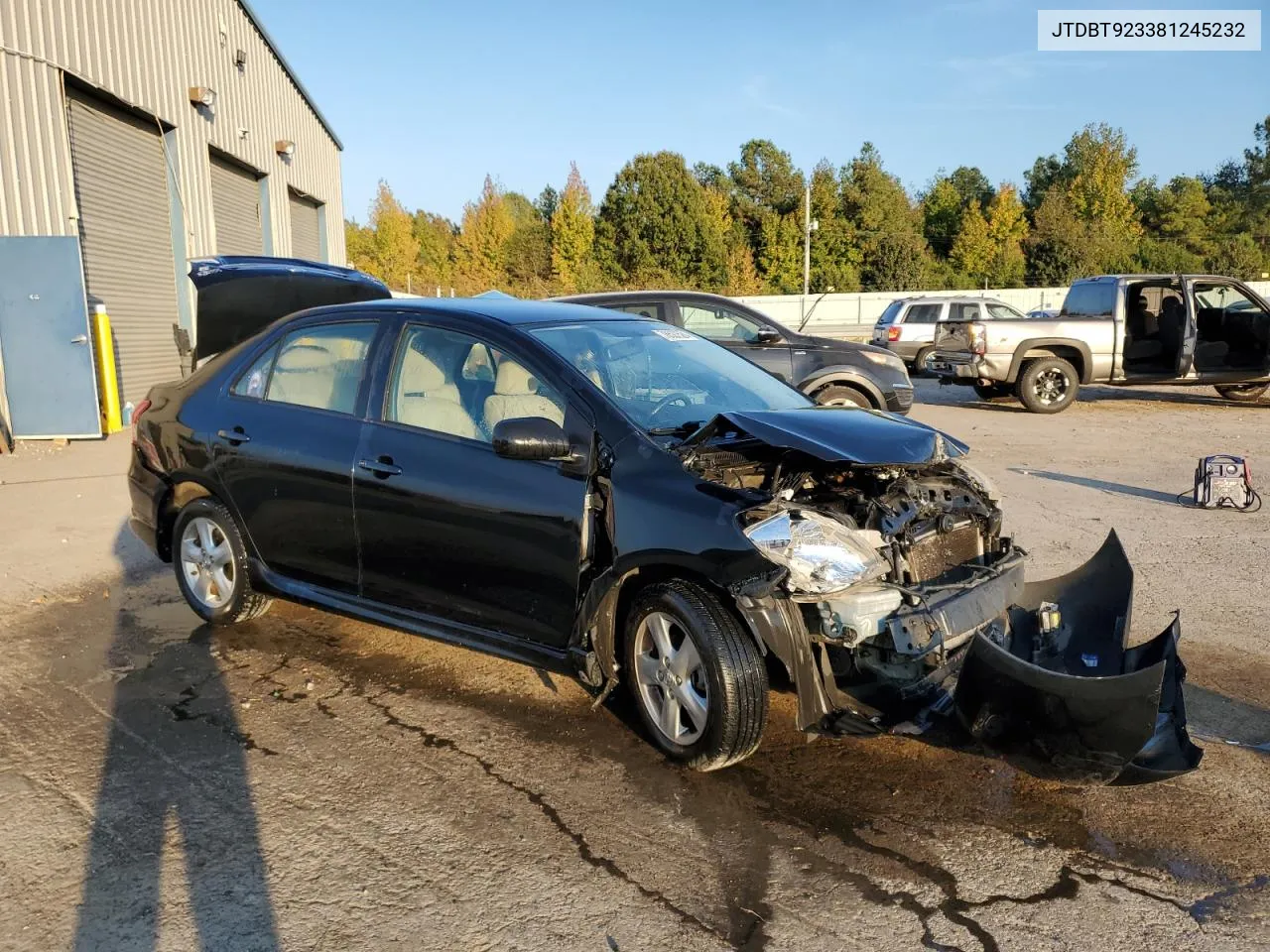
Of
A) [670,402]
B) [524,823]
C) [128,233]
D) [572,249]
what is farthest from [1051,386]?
[572,249]

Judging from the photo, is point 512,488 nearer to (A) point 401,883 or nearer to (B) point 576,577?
(B) point 576,577

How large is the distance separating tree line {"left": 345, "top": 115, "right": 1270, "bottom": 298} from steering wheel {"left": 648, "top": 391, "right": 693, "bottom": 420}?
51.2m

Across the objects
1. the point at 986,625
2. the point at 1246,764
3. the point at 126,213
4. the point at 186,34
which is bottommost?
the point at 1246,764

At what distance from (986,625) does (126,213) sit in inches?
570

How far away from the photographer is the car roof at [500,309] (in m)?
4.50

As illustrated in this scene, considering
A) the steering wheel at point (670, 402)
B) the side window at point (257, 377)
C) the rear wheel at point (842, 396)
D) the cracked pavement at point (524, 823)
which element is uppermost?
the side window at point (257, 377)

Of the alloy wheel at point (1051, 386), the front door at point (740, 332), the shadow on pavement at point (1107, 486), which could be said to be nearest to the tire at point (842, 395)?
the front door at point (740, 332)

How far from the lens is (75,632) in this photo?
17.7 feet

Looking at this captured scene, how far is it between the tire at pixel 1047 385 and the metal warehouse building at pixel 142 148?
1141cm

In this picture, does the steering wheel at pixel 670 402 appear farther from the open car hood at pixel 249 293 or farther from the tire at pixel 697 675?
the open car hood at pixel 249 293

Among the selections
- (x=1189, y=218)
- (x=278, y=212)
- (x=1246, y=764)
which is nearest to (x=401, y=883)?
(x=1246, y=764)

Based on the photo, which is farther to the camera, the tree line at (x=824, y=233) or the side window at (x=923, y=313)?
the tree line at (x=824, y=233)

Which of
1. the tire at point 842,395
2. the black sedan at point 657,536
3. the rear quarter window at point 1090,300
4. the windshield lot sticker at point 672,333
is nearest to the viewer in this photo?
the black sedan at point 657,536

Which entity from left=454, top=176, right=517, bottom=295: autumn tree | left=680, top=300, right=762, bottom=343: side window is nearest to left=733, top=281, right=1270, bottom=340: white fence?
left=454, top=176, right=517, bottom=295: autumn tree
